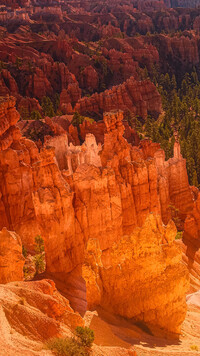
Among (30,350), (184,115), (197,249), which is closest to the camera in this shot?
(30,350)

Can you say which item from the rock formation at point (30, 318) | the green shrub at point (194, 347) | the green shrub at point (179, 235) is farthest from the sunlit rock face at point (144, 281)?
the green shrub at point (179, 235)

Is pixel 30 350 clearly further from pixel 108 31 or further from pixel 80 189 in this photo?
pixel 108 31

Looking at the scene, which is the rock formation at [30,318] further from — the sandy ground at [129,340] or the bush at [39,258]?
the bush at [39,258]

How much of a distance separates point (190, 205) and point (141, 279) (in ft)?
43.6

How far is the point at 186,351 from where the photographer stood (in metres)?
10.9

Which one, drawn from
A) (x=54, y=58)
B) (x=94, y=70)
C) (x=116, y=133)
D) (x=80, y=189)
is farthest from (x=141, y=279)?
(x=54, y=58)

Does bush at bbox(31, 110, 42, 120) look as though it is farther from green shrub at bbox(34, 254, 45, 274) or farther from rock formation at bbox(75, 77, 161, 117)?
green shrub at bbox(34, 254, 45, 274)

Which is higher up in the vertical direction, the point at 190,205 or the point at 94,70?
the point at 94,70

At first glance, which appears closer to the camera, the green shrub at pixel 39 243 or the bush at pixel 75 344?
the bush at pixel 75 344

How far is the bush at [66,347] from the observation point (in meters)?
7.84

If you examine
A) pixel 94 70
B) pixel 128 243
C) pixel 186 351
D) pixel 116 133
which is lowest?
pixel 186 351

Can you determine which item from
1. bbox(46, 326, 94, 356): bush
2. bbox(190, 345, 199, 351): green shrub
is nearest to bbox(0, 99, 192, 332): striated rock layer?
bbox(190, 345, 199, 351): green shrub

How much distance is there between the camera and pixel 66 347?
8.00 metres

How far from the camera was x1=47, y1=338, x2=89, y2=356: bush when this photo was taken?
7844 mm
